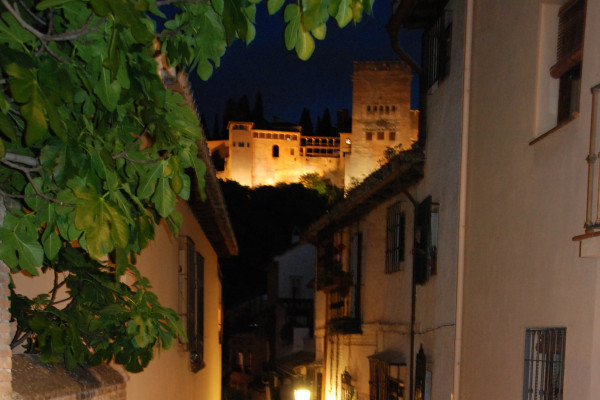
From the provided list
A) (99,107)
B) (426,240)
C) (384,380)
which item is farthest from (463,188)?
(99,107)

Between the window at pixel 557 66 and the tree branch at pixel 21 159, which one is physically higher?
the window at pixel 557 66

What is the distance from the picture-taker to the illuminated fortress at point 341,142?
57500 mm

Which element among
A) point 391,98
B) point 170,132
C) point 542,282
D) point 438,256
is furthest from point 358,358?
point 391,98

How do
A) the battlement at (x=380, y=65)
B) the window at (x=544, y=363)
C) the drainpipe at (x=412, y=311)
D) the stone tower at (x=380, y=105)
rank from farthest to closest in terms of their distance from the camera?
the stone tower at (x=380, y=105)
the battlement at (x=380, y=65)
the drainpipe at (x=412, y=311)
the window at (x=544, y=363)

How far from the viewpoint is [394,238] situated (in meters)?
10.9

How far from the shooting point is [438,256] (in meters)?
8.56

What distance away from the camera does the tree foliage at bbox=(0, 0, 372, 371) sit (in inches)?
75.5

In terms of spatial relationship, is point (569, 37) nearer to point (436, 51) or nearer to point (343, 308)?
point (436, 51)

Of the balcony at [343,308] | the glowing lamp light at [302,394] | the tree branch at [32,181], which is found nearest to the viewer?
the tree branch at [32,181]

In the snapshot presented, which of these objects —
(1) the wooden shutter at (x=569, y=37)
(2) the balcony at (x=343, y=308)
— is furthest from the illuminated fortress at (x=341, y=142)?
(1) the wooden shutter at (x=569, y=37)

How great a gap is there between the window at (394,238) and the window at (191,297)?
12.0 ft

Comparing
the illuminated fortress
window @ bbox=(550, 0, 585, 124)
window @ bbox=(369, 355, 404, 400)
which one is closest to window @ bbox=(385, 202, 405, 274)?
window @ bbox=(369, 355, 404, 400)

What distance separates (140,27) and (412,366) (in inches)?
335

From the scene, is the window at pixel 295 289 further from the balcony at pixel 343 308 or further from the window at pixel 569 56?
the window at pixel 569 56
